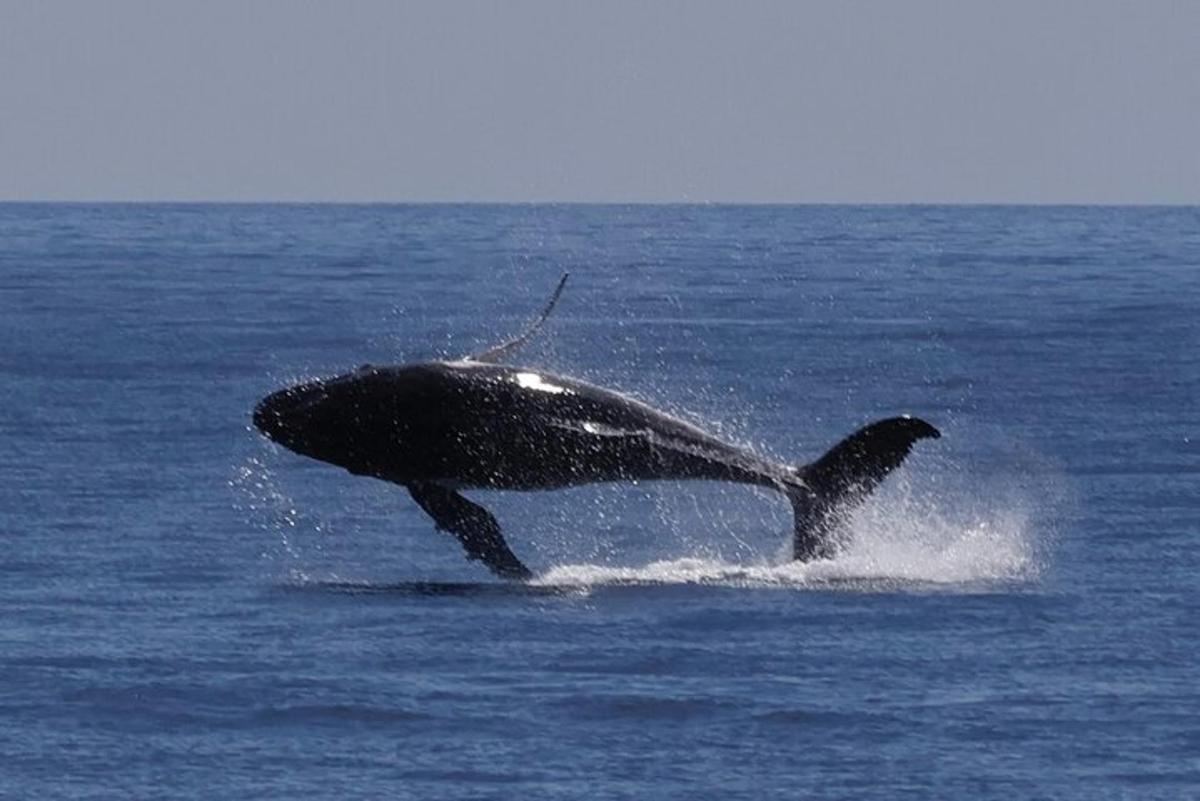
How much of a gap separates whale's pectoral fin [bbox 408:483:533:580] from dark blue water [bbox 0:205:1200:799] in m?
0.33

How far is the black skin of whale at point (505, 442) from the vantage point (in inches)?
877

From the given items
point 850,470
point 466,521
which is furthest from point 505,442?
point 850,470

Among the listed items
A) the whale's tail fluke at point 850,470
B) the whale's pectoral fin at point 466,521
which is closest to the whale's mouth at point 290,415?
the whale's pectoral fin at point 466,521

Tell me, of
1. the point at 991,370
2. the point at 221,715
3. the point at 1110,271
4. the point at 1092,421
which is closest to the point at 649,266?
the point at 1110,271

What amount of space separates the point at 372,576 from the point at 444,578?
0.58m

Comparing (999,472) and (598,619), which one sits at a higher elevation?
(999,472)

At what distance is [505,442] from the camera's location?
73.6ft

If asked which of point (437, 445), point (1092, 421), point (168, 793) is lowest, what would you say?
point (168, 793)

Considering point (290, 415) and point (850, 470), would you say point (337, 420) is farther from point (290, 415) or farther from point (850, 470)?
point (850, 470)

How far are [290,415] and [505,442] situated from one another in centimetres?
156

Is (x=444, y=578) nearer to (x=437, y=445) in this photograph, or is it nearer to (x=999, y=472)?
(x=437, y=445)

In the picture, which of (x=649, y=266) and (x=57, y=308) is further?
(x=649, y=266)

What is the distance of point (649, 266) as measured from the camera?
315ft

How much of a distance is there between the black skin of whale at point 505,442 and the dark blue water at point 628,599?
72 cm
